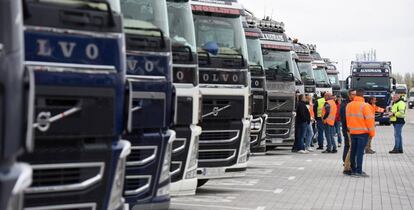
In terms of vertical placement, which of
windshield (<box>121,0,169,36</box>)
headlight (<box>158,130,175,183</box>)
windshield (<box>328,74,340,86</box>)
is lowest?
headlight (<box>158,130,175,183</box>)

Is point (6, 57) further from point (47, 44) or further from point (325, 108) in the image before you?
point (325, 108)

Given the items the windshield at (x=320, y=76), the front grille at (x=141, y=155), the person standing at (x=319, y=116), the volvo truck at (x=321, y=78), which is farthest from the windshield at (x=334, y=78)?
the front grille at (x=141, y=155)

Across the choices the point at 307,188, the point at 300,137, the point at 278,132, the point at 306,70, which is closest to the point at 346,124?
the point at 307,188

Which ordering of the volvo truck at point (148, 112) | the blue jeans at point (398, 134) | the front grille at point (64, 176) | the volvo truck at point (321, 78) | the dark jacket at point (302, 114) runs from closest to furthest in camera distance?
1. the front grille at point (64, 176)
2. the volvo truck at point (148, 112)
3. the dark jacket at point (302, 114)
4. the blue jeans at point (398, 134)
5. the volvo truck at point (321, 78)

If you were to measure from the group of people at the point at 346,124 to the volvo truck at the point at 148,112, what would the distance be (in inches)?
324

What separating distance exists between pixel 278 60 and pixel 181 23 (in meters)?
11.6

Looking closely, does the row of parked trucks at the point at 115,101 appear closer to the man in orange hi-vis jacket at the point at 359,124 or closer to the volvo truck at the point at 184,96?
the volvo truck at the point at 184,96

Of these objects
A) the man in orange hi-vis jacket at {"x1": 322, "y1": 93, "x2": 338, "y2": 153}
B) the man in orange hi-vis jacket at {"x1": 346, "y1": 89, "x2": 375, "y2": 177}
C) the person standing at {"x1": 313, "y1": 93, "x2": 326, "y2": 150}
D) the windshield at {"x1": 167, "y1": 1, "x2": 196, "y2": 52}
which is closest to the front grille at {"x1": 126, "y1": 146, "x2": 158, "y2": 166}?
the windshield at {"x1": 167, "y1": 1, "x2": 196, "y2": 52}

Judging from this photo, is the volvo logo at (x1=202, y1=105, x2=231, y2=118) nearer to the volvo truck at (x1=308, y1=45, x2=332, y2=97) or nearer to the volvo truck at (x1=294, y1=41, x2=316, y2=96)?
the volvo truck at (x1=294, y1=41, x2=316, y2=96)

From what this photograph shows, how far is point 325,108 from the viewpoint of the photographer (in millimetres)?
23062

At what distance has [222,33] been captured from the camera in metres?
12.1

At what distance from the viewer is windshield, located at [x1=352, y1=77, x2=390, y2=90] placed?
43.9 meters

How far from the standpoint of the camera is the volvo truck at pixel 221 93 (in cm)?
1135

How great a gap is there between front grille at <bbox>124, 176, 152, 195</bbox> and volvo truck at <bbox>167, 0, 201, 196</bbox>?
1738mm
